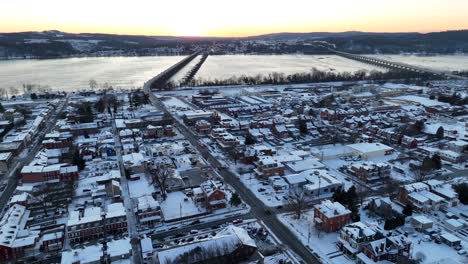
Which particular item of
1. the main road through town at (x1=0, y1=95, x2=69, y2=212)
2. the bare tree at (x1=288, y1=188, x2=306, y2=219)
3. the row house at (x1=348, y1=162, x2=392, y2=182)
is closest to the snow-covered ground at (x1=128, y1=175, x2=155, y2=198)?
the main road through town at (x1=0, y1=95, x2=69, y2=212)

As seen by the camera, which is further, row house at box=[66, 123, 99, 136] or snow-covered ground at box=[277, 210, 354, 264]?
row house at box=[66, 123, 99, 136]

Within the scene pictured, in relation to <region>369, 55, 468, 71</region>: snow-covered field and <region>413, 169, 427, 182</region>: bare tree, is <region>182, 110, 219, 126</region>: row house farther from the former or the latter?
<region>369, 55, 468, 71</region>: snow-covered field

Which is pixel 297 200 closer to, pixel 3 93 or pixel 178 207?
pixel 178 207

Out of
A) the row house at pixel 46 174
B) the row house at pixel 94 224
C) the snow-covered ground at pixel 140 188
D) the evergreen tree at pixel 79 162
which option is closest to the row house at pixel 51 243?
the row house at pixel 94 224

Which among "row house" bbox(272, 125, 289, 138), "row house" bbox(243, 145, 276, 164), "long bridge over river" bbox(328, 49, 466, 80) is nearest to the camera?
"row house" bbox(243, 145, 276, 164)

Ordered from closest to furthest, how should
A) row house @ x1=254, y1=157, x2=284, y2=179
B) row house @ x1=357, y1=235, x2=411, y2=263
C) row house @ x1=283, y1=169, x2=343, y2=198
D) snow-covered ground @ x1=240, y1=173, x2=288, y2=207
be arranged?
row house @ x1=357, y1=235, x2=411, y2=263 < snow-covered ground @ x1=240, y1=173, x2=288, y2=207 < row house @ x1=283, y1=169, x2=343, y2=198 < row house @ x1=254, y1=157, x2=284, y2=179

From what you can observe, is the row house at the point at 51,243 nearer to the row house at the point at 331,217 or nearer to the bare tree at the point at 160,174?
the bare tree at the point at 160,174
